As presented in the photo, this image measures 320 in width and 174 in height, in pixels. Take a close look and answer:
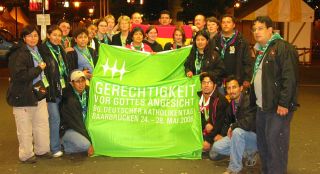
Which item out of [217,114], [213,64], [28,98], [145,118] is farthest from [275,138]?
[28,98]

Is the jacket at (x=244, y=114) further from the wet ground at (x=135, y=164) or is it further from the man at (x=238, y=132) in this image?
the wet ground at (x=135, y=164)

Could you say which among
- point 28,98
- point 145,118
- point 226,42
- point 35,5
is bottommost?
point 145,118

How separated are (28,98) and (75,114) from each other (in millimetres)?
814

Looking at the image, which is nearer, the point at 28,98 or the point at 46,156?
the point at 28,98

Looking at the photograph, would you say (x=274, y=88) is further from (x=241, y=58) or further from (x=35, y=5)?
(x=35, y=5)

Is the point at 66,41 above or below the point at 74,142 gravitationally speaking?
above

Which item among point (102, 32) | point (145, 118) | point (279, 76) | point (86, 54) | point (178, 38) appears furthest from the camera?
point (102, 32)

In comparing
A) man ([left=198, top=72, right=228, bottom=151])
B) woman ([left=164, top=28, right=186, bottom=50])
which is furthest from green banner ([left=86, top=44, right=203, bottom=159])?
woman ([left=164, top=28, right=186, bottom=50])

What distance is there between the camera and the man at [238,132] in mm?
5941

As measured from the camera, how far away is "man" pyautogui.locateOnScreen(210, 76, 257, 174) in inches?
234

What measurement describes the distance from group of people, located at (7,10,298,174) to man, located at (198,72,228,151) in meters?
0.01

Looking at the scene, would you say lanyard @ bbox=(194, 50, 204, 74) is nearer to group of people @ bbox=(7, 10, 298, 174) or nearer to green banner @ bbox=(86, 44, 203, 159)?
group of people @ bbox=(7, 10, 298, 174)

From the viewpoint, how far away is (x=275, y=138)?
5180 millimetres

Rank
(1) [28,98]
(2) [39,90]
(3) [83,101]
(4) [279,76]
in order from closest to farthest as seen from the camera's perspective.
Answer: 1. (4) [279,76]
2. (1) [28,98]
3. (2) [39,90]
4. (3) [83,101]
